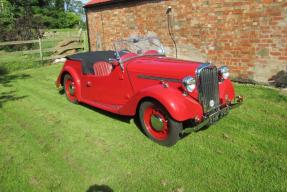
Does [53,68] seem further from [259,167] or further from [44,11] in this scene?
[44,11]


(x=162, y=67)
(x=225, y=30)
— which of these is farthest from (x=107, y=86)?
(x=225, y=30)

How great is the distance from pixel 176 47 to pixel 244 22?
2552mm

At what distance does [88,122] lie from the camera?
5.43 metres

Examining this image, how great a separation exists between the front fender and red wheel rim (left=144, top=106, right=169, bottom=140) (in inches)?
9.9

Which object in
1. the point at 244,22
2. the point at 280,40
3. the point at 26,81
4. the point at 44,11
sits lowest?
the point at 26,81

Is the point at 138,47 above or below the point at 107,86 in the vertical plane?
above

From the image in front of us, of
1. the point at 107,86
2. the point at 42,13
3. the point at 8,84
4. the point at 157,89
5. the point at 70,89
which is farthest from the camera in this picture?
the point at 42,13

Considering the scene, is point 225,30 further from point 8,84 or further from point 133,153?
point 8,84

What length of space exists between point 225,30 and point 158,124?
14.9 feet

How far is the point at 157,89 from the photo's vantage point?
14.1ft

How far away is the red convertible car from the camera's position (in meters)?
4.15

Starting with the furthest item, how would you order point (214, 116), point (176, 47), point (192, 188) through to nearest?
point (176, 47) < point (214, 116) < point (192, 188)

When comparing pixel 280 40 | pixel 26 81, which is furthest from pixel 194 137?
pixel 26 81

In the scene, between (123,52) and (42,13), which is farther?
(42,13)
